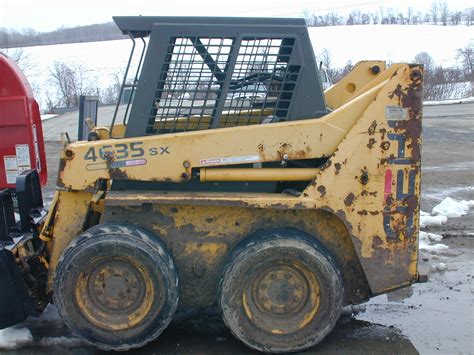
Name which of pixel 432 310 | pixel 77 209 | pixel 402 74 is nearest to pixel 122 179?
pixel 77 209

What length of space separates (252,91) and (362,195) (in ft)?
3.82

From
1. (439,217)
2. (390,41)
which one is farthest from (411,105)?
(390,41)

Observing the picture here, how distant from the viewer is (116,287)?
4.02 metres

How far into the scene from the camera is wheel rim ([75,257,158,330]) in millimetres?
3973

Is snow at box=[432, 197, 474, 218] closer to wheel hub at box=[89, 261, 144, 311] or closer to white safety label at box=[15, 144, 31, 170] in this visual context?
wheel hub at box=[89, 261, 144, 311]

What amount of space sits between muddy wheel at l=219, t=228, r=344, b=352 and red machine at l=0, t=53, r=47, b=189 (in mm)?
2971

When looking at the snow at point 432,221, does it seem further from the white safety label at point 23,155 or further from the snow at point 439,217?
the white safety label at point 23,155

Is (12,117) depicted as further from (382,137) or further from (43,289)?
(382,137)

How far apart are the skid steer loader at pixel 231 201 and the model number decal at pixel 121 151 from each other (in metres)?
0.01

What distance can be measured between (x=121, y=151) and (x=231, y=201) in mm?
909

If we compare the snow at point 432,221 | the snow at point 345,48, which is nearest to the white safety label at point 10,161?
the snow at point 432,221

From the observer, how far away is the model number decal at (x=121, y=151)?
13.4 feet

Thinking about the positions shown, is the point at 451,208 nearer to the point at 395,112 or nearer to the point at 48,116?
the point at 395,112

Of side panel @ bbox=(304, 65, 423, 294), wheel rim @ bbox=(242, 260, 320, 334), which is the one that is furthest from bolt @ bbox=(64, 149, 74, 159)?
side panel @ bbox=(304, 65, 423, 294)
